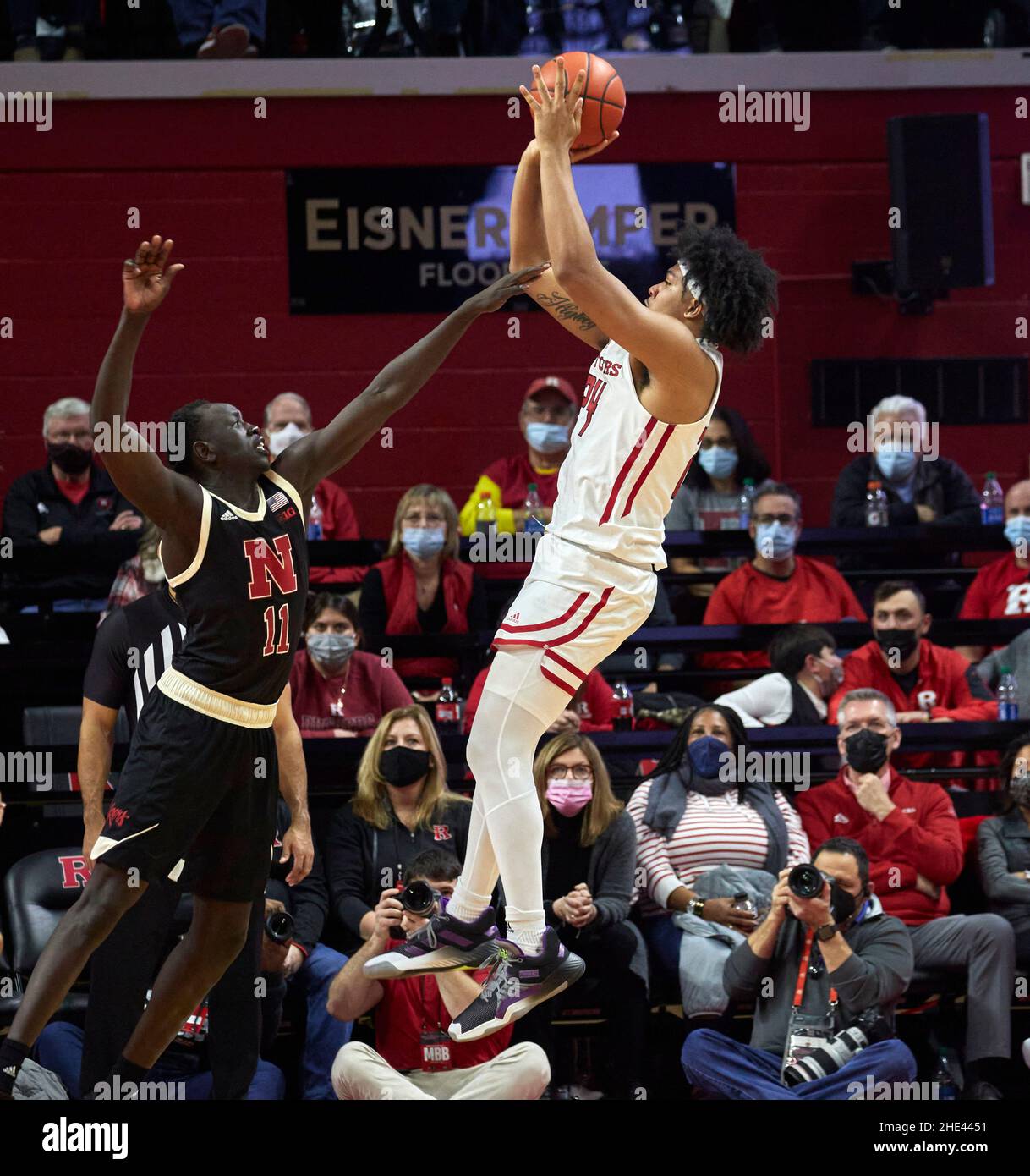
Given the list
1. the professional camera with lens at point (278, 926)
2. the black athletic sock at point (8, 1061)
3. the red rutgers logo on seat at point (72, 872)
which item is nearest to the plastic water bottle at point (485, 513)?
the red rutgers logo on seat at point (72, 872)

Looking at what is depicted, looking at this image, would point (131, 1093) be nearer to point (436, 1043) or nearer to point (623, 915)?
point (436, 1043)

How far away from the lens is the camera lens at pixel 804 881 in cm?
655

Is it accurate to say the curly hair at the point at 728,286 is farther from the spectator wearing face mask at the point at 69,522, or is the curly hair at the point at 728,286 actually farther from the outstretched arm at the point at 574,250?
the spectator wearing face mask at the point at 69,522

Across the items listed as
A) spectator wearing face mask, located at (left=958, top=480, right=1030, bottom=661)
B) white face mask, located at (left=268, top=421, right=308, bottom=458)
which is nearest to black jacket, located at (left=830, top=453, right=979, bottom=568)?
spectator wearing face mask, located at (left=958, top=480, right=1030, bottom=661)

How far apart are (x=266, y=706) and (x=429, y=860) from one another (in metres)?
1.96

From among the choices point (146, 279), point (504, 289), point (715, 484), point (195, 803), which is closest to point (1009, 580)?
point (715, 484)

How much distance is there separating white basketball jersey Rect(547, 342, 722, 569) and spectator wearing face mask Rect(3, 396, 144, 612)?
14.1 ft

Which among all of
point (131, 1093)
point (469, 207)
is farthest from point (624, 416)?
point (469, 207)

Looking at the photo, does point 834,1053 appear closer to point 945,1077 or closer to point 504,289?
point 945,1077

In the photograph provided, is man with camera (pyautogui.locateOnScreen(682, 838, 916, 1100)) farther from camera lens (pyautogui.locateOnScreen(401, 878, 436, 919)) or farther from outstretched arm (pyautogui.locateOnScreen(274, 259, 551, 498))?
outstretched arm (pyautogui.locateOnScreen(274, 259, 551, 498))

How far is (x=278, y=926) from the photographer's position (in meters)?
6.54

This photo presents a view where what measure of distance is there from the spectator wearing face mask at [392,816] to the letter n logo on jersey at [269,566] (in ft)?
7.74

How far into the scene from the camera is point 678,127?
36.9 feet

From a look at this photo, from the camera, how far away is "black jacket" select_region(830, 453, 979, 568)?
382 inches
